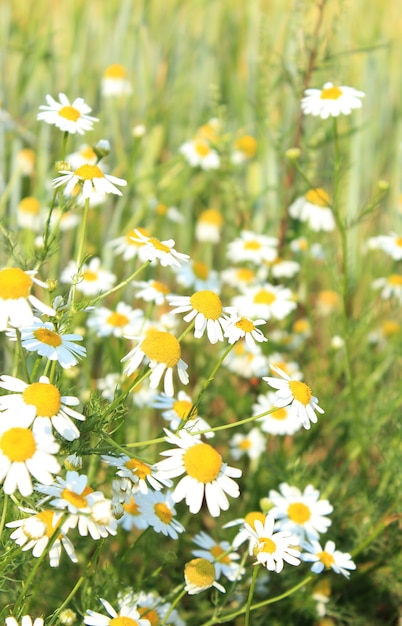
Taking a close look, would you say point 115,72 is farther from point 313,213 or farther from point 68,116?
point 68,116

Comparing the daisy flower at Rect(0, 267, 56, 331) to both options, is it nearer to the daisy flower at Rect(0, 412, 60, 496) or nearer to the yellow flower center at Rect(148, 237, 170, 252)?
the daisy flower at Rect(0, 412, 60, 496)

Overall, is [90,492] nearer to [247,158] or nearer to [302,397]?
[302,397]

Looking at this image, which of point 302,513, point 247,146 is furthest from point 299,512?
point 247,146

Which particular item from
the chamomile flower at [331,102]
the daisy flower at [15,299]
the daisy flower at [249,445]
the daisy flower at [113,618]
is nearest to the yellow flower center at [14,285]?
the daisy flower at [15,299]

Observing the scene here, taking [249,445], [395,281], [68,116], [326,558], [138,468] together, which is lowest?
[249,445]

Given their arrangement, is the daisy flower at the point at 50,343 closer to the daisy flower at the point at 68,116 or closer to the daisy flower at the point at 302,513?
the daisy flower at the point at 68,116

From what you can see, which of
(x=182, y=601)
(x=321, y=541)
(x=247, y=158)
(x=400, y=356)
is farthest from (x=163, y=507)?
(x=247, y=158)

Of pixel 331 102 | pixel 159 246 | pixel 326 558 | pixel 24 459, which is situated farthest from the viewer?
pixel 331 102
